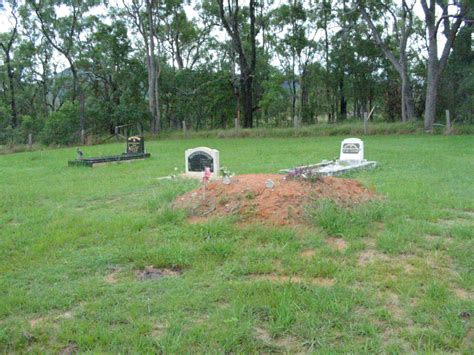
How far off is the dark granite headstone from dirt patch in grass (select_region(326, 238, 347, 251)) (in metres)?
4.82

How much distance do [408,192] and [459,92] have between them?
20.6 m

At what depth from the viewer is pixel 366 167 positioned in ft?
33.3

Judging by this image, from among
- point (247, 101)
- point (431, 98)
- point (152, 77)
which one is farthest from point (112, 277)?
point (152, 77)

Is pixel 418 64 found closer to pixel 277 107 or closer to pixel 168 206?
pixel 277 107

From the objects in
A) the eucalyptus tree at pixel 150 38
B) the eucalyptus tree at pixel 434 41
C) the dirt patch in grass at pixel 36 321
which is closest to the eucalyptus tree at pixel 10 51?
the eucalyptus tree at pixel 150 38

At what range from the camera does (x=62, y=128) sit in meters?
24.9

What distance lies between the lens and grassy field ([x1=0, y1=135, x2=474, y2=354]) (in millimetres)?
2721

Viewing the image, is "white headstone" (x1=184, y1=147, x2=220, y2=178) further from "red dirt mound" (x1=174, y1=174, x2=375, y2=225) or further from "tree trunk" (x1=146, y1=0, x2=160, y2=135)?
"tree trunk" (x1=146, y1=0, x2=160, y2=135)

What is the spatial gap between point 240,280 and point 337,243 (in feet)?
4.26

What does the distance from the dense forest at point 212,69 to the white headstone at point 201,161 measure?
17706mm

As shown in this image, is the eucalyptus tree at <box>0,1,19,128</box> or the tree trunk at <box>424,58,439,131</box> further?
the eucalyptus tree at <box>0,1,19,128</box>

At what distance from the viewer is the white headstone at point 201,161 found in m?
9.07

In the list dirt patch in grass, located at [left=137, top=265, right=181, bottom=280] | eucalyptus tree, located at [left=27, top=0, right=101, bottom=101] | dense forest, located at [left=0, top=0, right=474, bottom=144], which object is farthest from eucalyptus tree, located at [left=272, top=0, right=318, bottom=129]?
dirt patch in grass, located at [left=137, top=265, right=181, bottom=280]

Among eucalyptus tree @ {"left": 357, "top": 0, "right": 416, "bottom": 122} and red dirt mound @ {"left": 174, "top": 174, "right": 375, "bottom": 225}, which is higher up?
eucalyptus tree @ {"left": 357, "top": 0, "right": 416, "bottom": 122}
